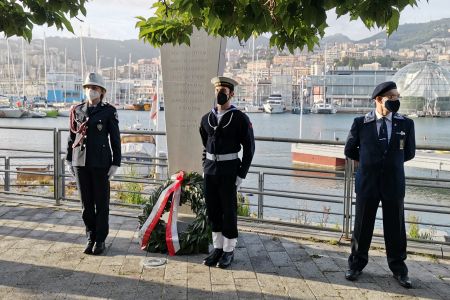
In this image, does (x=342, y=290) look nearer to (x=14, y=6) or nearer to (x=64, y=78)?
(x=14, y=6)

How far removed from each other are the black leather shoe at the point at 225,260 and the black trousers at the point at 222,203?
0.58ft

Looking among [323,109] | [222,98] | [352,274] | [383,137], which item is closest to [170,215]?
[222,98]

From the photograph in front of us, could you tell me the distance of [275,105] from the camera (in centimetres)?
9250

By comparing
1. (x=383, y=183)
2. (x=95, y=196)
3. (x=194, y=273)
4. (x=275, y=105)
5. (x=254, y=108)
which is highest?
(x=275, y=105)

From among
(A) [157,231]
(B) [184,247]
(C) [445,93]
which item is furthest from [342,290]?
(C) [445,93]

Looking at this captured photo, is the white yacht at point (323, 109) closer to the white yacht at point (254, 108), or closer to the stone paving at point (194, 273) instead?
the white yacht at point (254, 108)

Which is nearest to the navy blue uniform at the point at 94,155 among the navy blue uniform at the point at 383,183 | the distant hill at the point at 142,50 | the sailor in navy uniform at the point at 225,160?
the sailor in navy uniform at the point at 225,160

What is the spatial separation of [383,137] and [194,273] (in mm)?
2166

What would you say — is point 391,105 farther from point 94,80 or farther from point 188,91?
point 94,80

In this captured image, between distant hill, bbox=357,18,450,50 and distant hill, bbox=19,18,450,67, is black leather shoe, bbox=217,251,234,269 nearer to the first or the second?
distant hill, bbox=19,18,450,67

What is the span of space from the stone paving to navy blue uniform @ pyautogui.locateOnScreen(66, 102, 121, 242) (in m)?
0.40

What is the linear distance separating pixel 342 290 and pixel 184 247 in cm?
178

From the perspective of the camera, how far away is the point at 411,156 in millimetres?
4855

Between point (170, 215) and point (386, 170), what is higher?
point (386, 170)
